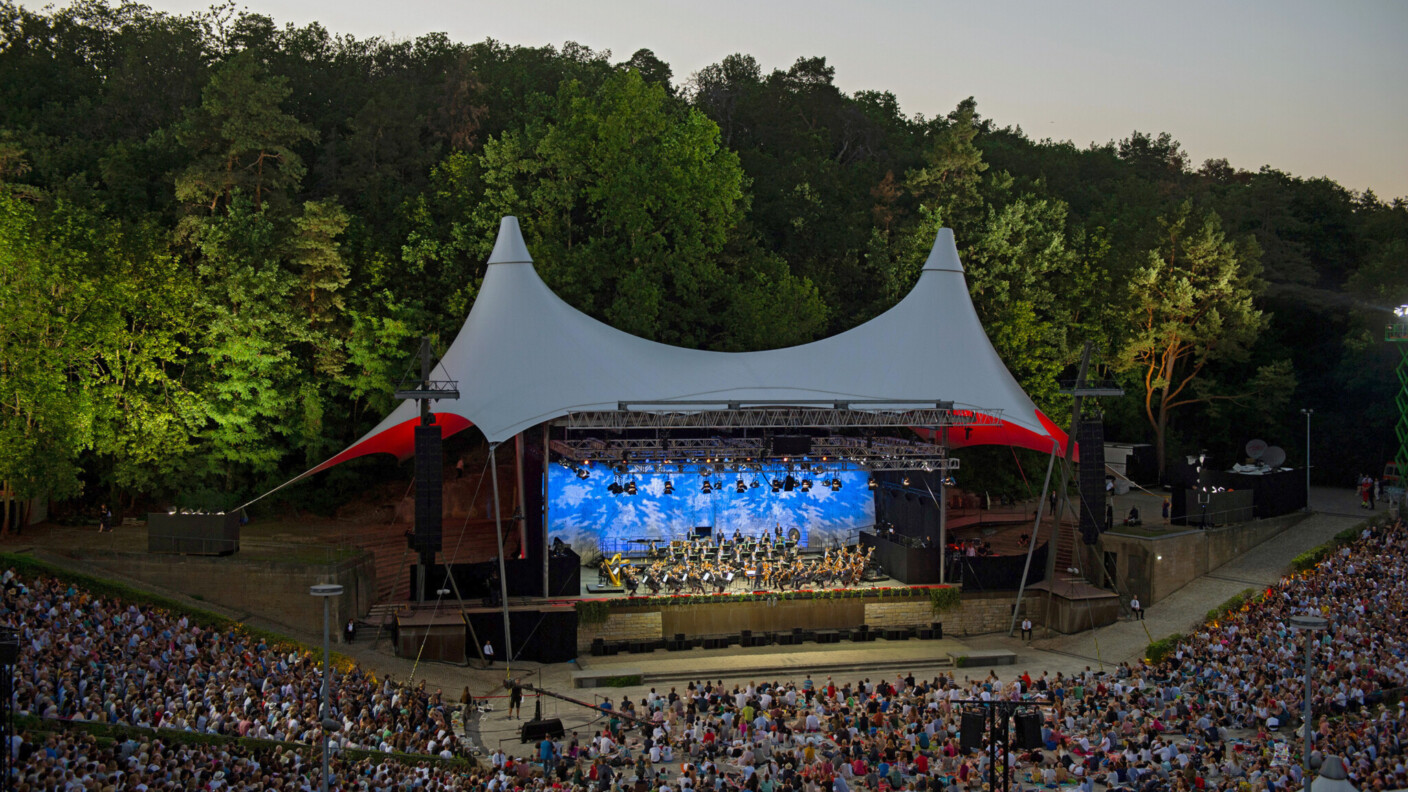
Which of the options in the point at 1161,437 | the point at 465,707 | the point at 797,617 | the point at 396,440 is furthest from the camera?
the point at 1161,437

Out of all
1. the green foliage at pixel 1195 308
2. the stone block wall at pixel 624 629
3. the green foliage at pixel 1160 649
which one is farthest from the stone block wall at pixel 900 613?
the green foliage at pixel 1195 308

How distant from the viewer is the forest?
24938mm

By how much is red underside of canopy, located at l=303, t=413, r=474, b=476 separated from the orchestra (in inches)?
170

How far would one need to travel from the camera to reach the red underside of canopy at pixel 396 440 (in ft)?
73.1

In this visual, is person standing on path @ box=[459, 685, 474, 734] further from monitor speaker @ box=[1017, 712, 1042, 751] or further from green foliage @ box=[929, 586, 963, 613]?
green foliage @ box=[929, 586, 963, 613]

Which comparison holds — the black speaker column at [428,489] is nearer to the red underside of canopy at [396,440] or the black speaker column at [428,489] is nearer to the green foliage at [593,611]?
the red underside of canopy at [396,440]

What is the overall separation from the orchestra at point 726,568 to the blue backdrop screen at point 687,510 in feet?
2.25

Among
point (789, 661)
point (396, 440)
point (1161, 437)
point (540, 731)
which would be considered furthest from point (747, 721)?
point (1161, 437)

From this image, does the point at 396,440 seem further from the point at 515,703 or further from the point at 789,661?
the point at 789,661

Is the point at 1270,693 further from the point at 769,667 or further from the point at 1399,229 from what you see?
the point at 1399,229

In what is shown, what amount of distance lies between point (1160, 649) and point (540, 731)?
11.6 metres

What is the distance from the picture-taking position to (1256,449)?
3256 centimetres

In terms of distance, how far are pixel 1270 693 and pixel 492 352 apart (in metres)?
14.4

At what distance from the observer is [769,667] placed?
20891mm
